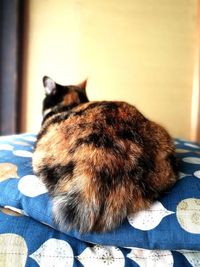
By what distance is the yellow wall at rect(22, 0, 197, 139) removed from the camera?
1594 millimetres

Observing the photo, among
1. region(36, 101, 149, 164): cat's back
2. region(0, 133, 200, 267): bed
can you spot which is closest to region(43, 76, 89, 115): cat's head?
region(36, 101, 149, 164): cat's back

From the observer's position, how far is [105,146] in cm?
55

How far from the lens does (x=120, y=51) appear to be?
1617mm

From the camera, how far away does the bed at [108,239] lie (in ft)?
1.61

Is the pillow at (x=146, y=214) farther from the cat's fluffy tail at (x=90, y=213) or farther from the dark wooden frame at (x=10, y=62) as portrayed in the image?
the dark wooden frame at (x=10, y=62)

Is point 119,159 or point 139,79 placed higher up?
point 139,79

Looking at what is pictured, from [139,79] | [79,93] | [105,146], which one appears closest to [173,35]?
[139,79]

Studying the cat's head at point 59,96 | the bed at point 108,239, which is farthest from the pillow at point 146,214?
the cat's head at point 59,96

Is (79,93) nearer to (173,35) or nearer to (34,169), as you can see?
(34,169)

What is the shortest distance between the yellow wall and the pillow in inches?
41.0

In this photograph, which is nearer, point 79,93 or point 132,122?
point 132,122

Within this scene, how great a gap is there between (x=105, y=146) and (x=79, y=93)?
1.91 ft

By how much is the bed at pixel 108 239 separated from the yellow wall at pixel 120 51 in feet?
3.69

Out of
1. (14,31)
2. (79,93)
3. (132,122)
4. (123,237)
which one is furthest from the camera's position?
(14,31)
